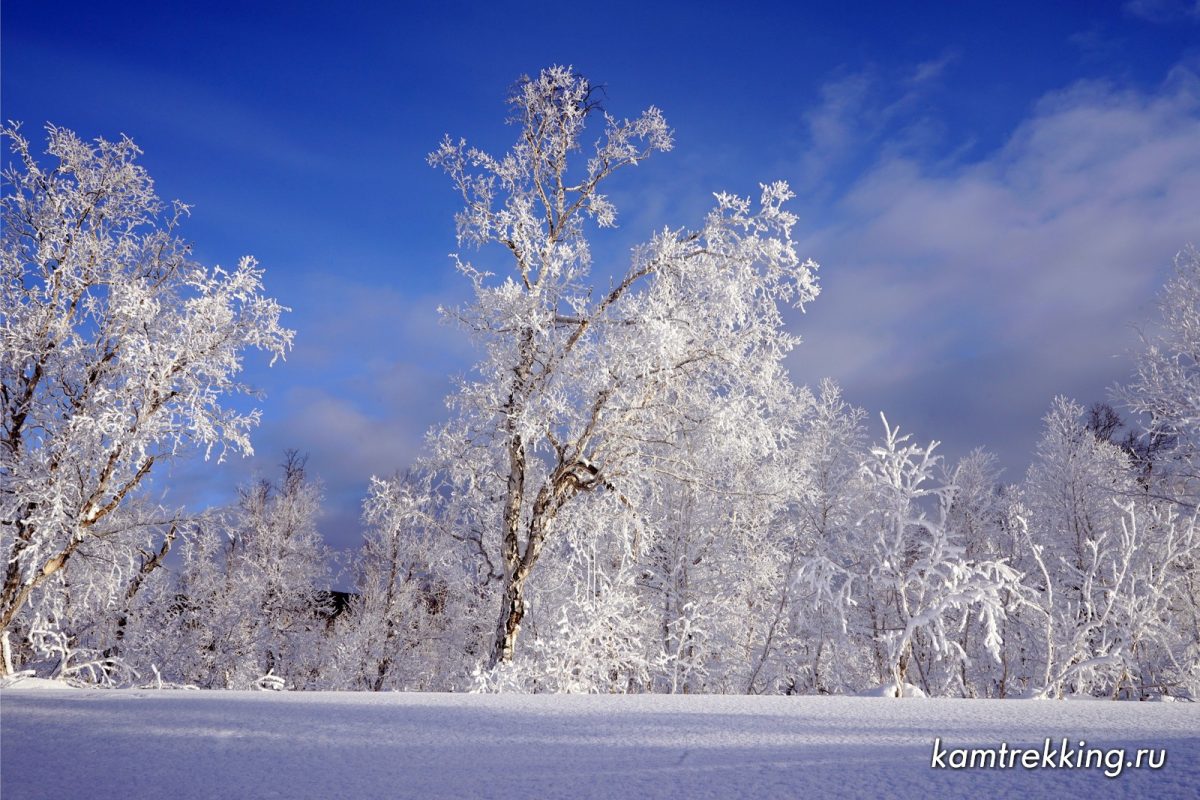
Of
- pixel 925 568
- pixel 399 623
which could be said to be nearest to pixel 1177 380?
pixel 925 568

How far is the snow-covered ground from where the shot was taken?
2.23 metres

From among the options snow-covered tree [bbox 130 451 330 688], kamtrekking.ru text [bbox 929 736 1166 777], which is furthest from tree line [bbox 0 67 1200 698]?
snow-covered tree [bbox 130 451 330 688]

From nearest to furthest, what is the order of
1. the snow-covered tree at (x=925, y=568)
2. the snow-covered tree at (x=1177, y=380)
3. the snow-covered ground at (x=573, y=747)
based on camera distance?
1. the snow-covered ground at (x=573, y=747)
2. the snow-covered tree at (x=925, y=568)
3. the snow-covered tree at (x=1177, y=380)

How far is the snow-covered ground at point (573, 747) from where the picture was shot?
7.33ft

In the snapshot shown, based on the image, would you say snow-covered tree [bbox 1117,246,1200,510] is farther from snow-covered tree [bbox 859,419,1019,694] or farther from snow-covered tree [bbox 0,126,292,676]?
snow-covered tree [bbox 0,126,292,676]

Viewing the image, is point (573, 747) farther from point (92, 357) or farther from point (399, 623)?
point (399, 623)

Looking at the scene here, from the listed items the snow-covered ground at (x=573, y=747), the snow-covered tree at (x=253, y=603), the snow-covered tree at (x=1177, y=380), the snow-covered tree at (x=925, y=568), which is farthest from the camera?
the snow-covered tree at (x=253, y=603)

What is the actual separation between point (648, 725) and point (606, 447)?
23.2 ft

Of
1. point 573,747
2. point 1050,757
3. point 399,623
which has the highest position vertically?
point 1050,757

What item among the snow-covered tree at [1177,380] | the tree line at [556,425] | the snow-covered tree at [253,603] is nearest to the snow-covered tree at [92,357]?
the tree line at [556,425]

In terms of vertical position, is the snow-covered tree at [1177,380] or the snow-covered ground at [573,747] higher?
the snow-covered tree at [1177,380]

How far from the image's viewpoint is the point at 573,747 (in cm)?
271

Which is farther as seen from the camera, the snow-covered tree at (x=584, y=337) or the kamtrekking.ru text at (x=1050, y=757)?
the snow-covered tree at (x=584, y=337)

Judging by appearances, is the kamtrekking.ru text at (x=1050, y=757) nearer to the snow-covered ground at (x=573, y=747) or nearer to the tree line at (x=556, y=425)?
the snow-covered ground at (x=573, y=747)
